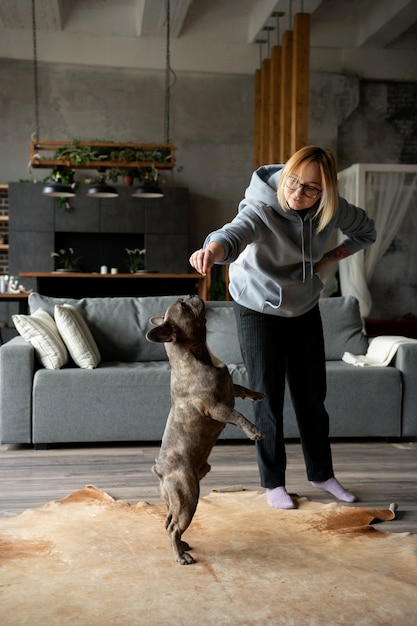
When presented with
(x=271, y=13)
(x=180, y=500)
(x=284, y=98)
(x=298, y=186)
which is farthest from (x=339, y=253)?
(x=271, y=13)

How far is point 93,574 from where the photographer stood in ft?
7.53

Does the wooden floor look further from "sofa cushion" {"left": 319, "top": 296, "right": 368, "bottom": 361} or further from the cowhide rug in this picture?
"sofa cushion" {"left": 319, "top": 296, "right": 368, "bottom": 361}

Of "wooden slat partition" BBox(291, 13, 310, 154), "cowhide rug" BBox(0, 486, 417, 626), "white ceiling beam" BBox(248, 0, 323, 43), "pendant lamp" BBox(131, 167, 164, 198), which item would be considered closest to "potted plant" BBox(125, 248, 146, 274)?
"pendant lamp" BBox(131, 167, 164, 198)

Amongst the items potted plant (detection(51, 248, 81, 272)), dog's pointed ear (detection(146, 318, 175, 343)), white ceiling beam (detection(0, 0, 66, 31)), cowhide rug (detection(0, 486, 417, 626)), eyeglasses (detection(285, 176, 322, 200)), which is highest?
white ceiling beam (detection(0, 0, 66, 31))

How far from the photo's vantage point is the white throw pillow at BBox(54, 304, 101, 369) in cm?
446

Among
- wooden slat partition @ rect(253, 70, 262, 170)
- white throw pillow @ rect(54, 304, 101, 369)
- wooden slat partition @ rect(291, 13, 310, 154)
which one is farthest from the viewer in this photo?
wooden slat partition @ rect(253, 70, 262, 170)

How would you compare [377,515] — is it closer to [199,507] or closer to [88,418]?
[199,507]

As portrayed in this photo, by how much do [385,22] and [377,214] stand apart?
126 inches

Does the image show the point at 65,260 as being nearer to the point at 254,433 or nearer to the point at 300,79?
the point at 300,79

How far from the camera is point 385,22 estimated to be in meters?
10.1

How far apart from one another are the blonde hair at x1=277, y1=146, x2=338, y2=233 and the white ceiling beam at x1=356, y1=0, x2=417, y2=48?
7484mm

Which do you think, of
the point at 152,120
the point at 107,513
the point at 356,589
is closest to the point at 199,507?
the point at 107,513

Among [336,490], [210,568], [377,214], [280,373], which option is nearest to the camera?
[210,568]

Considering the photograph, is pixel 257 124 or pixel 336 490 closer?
pixel 336 490
